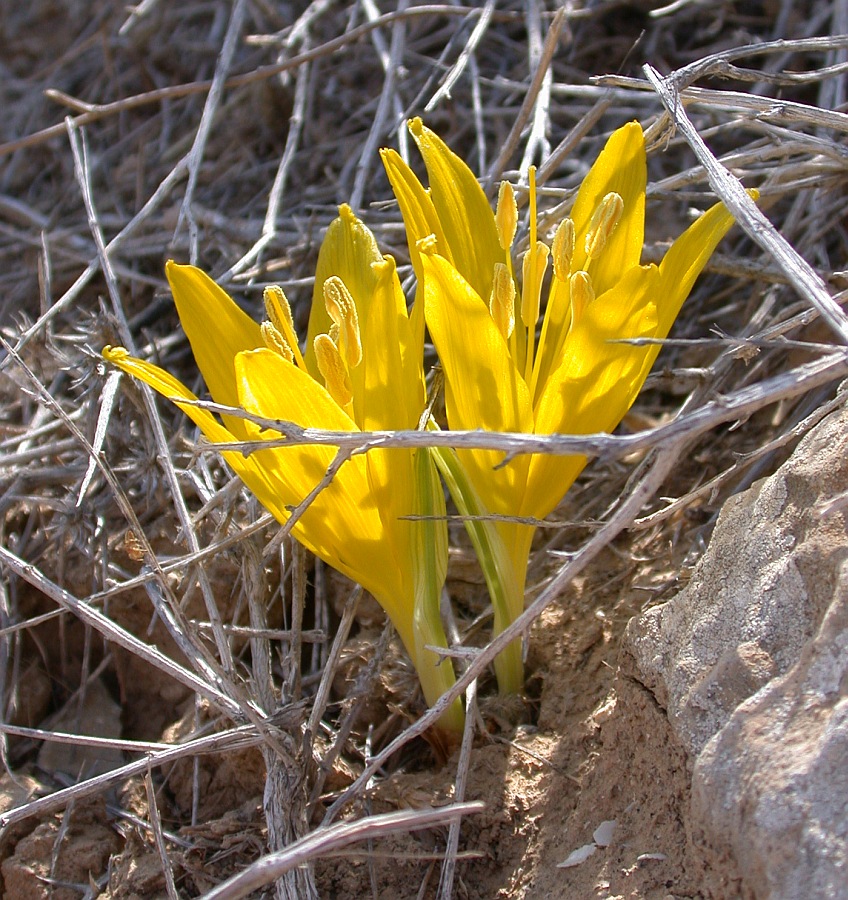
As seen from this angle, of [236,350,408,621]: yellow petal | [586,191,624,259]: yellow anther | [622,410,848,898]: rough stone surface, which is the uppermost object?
[586,191,624,259]: yellow anther

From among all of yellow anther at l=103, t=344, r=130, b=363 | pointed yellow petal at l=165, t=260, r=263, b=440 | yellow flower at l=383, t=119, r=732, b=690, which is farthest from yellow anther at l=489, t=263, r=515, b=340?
yellow anther at l=103, t=344, r=130, b=363

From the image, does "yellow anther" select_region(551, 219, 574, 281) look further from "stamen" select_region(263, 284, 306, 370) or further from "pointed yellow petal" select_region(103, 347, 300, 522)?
"pointed yellow petal" select_region(103, 347, 300, 522)

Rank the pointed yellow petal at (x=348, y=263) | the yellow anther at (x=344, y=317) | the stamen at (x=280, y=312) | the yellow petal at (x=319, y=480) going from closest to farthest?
the yellow petal at (x=319, y=480)
the yellow anther at (x=344, y=317)
the stamen at (x=280, y=312)
the pointed yellow petal at (x=348, y=263)

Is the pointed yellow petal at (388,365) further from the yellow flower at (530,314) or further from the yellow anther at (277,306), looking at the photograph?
the yellow anther at (277,306)

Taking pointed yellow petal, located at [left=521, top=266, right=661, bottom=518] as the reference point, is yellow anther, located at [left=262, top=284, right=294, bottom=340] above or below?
above

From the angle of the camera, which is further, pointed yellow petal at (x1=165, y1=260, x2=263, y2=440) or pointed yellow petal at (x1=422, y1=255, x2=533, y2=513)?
pointed yellow petal at (x1=165, y1=260, x2=263, y2=440)

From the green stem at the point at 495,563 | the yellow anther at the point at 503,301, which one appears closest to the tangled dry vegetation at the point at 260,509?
the green stem at the point at 495,563
